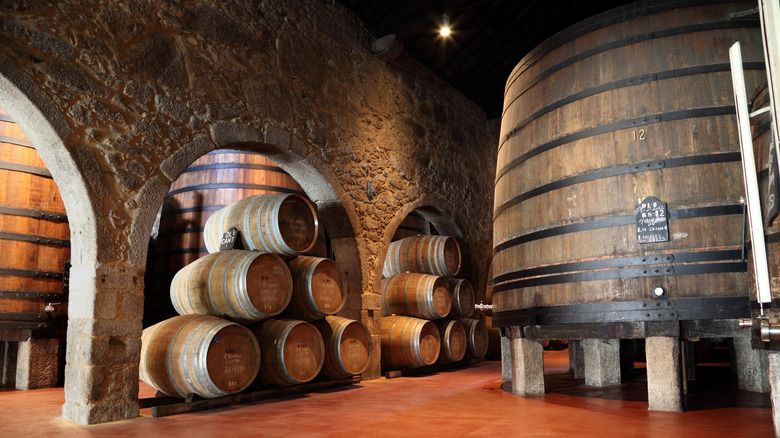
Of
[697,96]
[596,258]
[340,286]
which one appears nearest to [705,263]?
[596,258]

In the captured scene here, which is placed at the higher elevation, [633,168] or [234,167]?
[234,167]

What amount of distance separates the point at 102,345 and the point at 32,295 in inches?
89.2

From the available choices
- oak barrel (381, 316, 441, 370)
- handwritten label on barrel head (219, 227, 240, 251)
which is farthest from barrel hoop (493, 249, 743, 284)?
oak barrel (381, 316, 441, 370)

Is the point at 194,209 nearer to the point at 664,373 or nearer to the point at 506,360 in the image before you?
the point at 506,360

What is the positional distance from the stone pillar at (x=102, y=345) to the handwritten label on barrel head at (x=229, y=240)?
111 centimetres

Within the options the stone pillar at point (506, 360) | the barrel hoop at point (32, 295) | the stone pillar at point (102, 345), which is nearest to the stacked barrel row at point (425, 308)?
the stone pillar at point (506, 360)

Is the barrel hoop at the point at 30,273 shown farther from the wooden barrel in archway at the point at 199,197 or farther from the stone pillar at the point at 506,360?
the stone pillar at the point at 506,360

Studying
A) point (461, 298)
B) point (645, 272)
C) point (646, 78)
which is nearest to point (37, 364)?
point (461, 298)

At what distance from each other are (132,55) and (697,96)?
4.06 metres

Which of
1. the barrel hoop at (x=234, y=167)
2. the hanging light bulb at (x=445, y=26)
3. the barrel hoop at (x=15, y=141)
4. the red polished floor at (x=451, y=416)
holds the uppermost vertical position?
the hanging light bulb at (x=445, y=26)

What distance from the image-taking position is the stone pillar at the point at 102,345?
3691 millimetres

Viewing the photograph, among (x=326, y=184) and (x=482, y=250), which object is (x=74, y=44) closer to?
(x=326, y=184)

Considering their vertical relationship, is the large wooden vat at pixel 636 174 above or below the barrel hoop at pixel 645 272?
above

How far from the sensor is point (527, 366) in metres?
4.00
